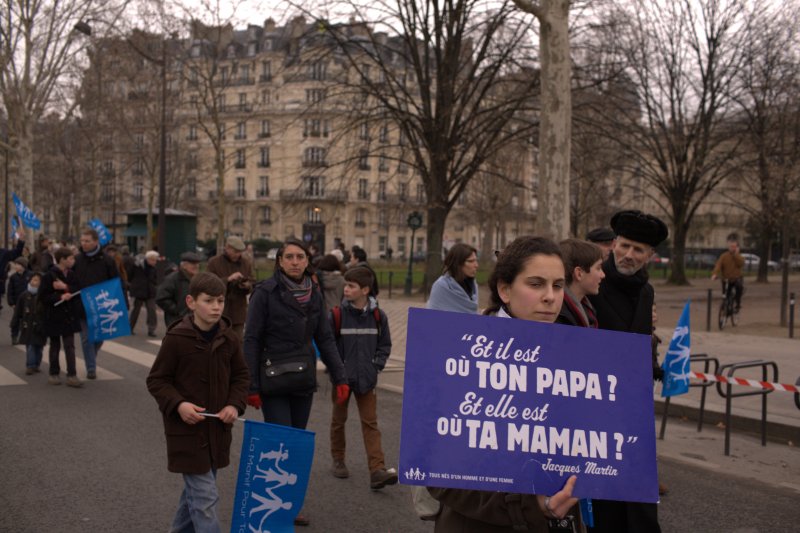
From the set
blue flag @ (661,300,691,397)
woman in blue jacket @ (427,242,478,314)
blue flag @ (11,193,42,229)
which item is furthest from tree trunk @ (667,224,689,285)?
woman in blue jacket @ (427,242,478,314)

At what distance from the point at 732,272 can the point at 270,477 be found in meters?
16.4

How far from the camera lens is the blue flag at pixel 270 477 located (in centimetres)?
411

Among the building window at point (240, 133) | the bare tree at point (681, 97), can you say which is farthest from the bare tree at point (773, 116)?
the building window at point (240, 133)

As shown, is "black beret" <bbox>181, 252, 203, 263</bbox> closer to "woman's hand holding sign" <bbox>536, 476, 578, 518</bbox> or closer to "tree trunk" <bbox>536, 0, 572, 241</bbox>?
"tree trunk" <bbox>536, 0, 572, 241</bbox>

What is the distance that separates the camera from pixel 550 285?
8.34 feet

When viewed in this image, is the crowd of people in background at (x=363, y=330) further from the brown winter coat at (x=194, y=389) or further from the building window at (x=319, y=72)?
the building window at (x=319, y=72)

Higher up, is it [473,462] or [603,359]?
[603,359]

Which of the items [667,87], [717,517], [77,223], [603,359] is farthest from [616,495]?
[77,223]

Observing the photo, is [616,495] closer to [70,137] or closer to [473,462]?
[473,462]

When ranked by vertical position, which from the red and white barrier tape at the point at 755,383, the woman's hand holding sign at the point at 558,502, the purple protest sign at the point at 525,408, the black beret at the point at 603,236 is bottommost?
the red and white barrier tape at the point at 755,383

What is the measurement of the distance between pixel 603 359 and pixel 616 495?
40cm

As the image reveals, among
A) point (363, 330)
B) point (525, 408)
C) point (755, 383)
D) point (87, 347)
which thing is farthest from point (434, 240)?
point (525, 408)

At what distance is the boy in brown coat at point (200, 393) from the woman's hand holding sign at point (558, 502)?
2.33m

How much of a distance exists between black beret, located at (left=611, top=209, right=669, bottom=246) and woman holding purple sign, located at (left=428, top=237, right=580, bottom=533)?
60.3 inches
